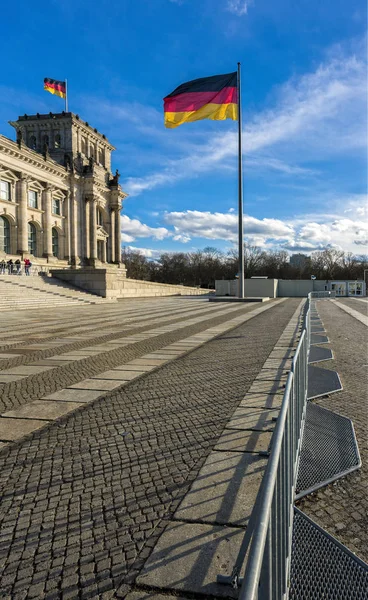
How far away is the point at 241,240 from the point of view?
90.5 ft

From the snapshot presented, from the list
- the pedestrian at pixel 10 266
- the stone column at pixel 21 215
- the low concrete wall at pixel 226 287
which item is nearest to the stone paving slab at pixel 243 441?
the pedestrian at pixel 10 266

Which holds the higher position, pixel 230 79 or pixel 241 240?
pixel 230 79

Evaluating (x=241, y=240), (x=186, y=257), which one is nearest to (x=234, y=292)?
(x=241, y=240)

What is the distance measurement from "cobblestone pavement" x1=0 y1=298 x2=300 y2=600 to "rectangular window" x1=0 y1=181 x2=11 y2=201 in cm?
4064

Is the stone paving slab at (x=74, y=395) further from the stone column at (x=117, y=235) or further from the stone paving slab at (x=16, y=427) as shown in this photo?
the stone column at (x=117, y=235)

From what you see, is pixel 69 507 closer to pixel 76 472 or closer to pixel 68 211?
pixel 76 472

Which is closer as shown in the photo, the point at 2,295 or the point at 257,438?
the point at 257,438

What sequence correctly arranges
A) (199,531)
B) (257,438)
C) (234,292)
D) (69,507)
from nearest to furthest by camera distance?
(199,531) < (69,507) < (257,438) < (234,292)

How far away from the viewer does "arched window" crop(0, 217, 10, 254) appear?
40906mm

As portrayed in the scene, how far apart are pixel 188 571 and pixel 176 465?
1.13m

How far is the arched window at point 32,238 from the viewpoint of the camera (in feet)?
148

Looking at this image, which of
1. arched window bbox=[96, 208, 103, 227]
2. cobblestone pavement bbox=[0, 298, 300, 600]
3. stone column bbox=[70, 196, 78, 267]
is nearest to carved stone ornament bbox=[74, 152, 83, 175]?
stone column bbox=[70, 196, 78, 267]

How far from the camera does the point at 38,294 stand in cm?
2642

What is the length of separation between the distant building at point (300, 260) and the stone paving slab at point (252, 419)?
93950 millimetres
